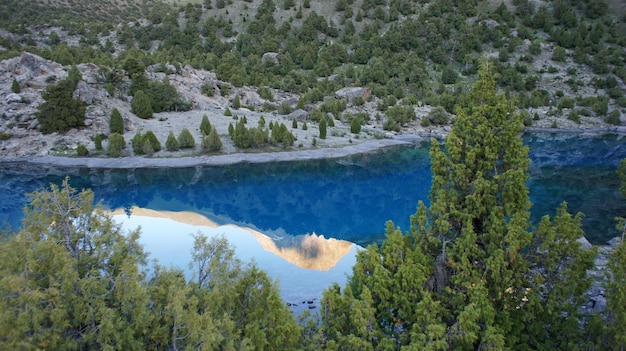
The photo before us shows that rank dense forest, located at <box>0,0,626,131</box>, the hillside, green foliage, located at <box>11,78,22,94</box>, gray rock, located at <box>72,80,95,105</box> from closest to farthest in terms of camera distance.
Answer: gray rock, located at <box>72,80,95,105</box>
green foliage, located at <box>11,78,22,94</box>
the hillside
dense forest, located at <box>0,0,626,131</box>

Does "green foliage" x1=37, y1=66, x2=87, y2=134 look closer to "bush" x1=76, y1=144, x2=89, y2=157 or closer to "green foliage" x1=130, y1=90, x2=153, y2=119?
"bush" x1=76, y1=144, x2=89, y2=157

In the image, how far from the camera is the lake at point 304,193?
78.8ft

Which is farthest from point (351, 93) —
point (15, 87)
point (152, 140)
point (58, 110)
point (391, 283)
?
point (391, 283)

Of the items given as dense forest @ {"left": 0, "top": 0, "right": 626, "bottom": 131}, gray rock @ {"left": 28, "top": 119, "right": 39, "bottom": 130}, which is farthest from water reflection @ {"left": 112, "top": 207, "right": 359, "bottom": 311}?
dense forest @ {"left": 0, "top": 0, "right": 626, "bottom": 131}

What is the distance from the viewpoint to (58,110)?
1523 inches

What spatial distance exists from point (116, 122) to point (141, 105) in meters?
5.89

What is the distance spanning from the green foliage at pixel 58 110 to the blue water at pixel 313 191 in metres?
5.34

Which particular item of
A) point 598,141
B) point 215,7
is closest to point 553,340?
point 598,141

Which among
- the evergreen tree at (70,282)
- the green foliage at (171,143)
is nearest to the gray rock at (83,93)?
the green foliage at (171,143)

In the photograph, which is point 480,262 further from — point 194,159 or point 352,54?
point 352,54

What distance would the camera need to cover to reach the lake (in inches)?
946

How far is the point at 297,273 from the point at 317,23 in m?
73.9

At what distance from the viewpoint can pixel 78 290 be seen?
6.88 m

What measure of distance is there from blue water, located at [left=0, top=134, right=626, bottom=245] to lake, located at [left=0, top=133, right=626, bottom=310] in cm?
7
